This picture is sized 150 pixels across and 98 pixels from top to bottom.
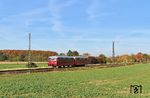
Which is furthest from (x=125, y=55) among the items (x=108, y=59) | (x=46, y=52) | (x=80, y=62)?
(x=80, y=62)

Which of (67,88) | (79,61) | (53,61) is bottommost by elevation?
(67,88)

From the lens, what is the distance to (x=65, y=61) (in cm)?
7669

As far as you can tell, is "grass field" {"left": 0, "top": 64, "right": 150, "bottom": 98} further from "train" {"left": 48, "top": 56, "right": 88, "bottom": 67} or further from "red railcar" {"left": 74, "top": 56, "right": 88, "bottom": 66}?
"red railcar" {"left": 74, "top": 56, "right": 88, "bottom": 66}

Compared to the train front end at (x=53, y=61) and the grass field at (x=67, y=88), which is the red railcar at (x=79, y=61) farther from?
the grass field at (x=67, y=88)

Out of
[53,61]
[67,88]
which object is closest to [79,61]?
[53,61]

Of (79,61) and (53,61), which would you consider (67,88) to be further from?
(79,61)

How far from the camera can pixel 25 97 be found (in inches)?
758

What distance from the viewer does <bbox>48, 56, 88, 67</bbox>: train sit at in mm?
73938

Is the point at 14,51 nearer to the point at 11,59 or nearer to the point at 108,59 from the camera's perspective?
the point at 11,59

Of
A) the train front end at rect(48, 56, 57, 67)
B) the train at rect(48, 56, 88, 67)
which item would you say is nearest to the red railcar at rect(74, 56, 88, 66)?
the train at rect(48, 56, 88, 67)

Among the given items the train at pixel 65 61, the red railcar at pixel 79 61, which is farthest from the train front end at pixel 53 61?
the red railcar at pixel 79 61

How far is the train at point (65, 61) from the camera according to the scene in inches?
2911

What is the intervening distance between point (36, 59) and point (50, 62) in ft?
148

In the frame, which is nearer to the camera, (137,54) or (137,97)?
(137,97)
